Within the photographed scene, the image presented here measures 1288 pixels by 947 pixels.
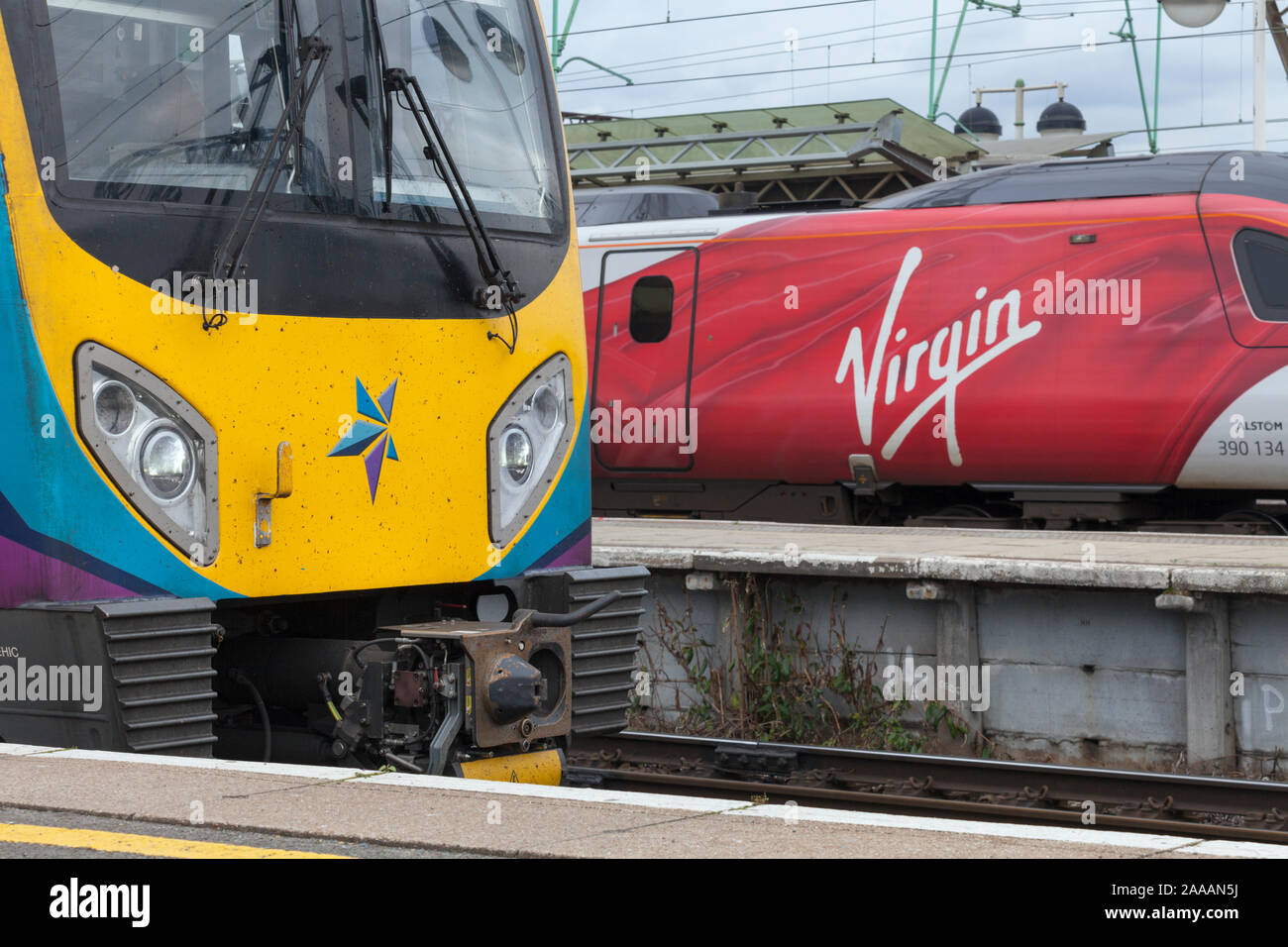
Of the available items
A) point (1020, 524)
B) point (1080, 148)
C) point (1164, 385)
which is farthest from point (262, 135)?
point (1080, 148)

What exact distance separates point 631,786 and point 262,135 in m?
4.28

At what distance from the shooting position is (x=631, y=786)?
826 centimetres

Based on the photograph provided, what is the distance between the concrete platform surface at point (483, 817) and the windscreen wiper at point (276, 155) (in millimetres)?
1261

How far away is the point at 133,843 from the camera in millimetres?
3787

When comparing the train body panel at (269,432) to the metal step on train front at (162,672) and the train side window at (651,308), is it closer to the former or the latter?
the metal step on train front at (162,672)

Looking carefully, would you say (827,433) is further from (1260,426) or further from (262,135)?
(262,135)

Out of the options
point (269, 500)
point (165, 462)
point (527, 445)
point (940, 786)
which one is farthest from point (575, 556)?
point (940, 786)

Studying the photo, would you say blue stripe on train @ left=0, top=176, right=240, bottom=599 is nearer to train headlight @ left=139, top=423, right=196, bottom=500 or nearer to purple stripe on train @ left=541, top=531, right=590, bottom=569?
train headlight @ left=139, top=423, right=196, bottom=500

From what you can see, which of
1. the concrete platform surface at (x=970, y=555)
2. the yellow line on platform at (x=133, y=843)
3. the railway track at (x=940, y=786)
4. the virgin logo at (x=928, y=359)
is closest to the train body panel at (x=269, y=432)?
the yellow line on platform at (x=133, y=843)

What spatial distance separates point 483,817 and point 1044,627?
606 centimetres

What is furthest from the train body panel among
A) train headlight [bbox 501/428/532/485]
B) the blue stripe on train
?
train headlight [bbox 501/428/532/485]

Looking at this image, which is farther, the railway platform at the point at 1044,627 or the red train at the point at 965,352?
the red train at the point at 965,352

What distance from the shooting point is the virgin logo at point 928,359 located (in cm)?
1284

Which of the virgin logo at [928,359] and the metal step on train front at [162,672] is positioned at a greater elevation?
the virgin logo at [928,359]
